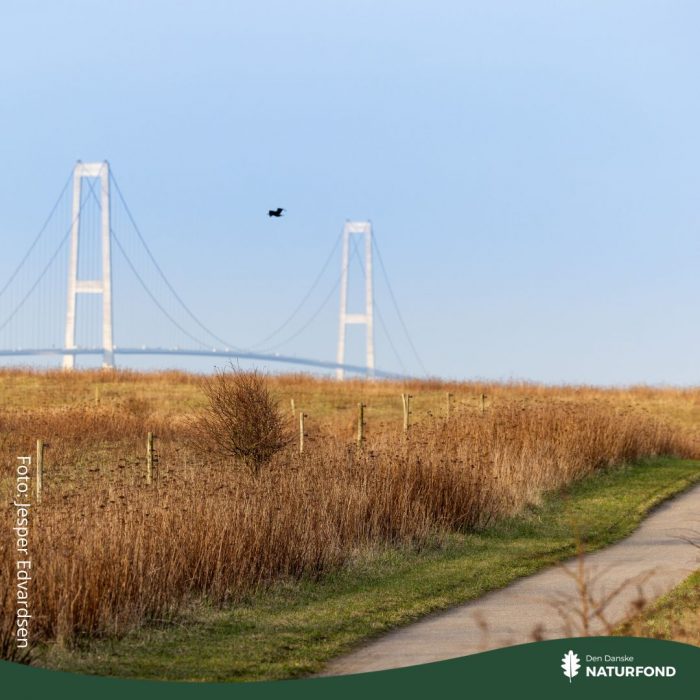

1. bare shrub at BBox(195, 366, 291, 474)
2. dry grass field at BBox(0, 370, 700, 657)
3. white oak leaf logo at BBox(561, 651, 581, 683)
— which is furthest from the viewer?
bare shrub at BBox(195, 366, 291, 474)

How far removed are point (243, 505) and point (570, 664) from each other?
17.5 feet

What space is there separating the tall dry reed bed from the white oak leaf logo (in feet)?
12.0

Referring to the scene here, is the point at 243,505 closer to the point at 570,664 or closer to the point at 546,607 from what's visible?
the point at 546,607

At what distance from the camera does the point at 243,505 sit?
36.8ft

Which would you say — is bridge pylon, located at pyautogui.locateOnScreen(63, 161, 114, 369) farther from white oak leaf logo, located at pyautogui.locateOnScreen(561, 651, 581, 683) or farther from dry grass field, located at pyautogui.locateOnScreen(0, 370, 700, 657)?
white oak leaf logo, located at pyautogui.locateOnScreen(561, 651, 581, 683)

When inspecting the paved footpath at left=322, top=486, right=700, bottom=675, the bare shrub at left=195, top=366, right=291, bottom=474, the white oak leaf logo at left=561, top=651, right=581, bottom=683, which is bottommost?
the paved footpath at left=322, top=486, right=700, bottom=675

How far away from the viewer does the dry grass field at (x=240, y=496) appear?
8.98 m

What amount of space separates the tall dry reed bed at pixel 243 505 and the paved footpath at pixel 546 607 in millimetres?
1750

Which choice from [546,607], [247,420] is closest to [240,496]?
[546,607]

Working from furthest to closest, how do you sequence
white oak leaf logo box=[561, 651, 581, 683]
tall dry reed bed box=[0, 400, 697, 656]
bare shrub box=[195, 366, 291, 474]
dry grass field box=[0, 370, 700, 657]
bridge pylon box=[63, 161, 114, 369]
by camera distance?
bridge pylon box=[63, 161, 114, 369] → bare shrub box=[195, 366, 291, 474] → dry grass field box=[0, 370, 700, 657] → tall dry reed bed box=[0, 400, 697, 656] → white oak leaf logo box=[561, 651, 581, 683]

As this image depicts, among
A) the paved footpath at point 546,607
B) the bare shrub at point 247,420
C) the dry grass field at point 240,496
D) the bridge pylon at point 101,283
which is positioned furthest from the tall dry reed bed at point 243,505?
the bridge pylon at point 101,283

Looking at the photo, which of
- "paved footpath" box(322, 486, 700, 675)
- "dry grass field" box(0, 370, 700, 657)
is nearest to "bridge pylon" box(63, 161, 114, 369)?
"dry grass field" box(0, 370, 700, 657)

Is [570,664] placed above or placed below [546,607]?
above

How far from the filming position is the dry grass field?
8984 millimetres
